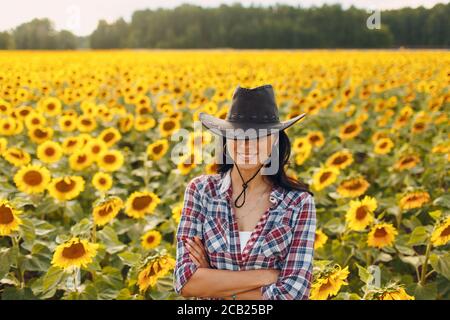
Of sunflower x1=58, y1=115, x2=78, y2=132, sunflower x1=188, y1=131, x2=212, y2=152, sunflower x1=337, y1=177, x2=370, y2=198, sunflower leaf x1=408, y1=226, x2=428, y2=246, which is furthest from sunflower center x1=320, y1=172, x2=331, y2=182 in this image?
sunflower x1=58, y1=115, x2=78, y2=132

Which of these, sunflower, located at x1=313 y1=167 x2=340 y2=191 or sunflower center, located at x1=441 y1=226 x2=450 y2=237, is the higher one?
sunflower, located at x1=313 y1=167 x2=340 y2=191

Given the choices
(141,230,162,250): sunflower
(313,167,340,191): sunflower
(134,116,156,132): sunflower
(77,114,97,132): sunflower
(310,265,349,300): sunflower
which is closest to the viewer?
(310,265,349,300): sunflower

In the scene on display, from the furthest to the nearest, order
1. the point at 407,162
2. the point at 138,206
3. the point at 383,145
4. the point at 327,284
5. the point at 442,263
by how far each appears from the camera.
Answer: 1. the point at 383,145
2. the point at 407,162
3. the point at 138,206
4. the point at 442,263
5. the point at 327,284

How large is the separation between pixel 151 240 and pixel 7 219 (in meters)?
1.08

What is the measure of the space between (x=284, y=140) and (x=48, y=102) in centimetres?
574

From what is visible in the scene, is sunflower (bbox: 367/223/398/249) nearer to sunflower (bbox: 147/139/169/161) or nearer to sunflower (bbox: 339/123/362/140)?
sunflower (bbox: 147/139/169/161)

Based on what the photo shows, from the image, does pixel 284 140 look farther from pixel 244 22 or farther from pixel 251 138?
pixel 244 22

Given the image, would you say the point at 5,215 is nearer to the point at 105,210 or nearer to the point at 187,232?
the point at 105,210

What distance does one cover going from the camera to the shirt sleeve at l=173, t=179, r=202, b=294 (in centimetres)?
230

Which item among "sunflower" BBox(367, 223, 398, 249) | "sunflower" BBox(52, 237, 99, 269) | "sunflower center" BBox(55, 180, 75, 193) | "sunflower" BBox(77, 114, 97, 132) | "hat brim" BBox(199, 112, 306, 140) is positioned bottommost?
"sunflower" BBox(367, 223, 398, 249)

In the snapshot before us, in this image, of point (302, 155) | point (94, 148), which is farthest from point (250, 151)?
point (302, 155)

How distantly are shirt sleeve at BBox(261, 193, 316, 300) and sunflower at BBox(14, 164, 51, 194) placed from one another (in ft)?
9.11

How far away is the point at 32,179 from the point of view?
4336 millimetres

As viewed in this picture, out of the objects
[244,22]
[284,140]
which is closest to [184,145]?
[284,140]
